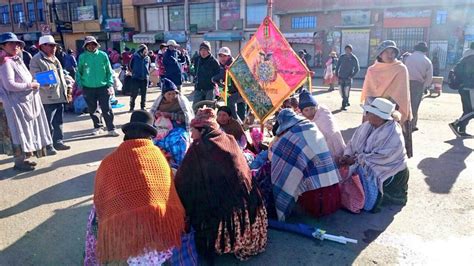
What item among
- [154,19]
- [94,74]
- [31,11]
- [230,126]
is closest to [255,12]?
[154,19]

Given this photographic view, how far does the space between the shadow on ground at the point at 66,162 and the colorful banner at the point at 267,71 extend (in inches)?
98.5

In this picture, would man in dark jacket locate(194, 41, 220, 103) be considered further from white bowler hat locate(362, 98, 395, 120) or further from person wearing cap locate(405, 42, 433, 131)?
white bowler hat locate(362, 98, 395, 120)

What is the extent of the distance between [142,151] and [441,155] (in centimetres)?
516

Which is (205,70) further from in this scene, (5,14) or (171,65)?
(5,14)

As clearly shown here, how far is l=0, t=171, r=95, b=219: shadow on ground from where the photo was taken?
4234 mm

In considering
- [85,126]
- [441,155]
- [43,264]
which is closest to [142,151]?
[43,264]

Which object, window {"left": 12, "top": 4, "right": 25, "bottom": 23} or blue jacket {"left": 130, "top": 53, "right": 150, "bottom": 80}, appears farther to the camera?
window {"left": 12, "top": 4, "right": 25, "bottom": 23}

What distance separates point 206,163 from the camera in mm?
2871

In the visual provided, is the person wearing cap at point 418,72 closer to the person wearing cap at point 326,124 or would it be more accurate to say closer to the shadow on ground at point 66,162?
the person wearing cap at point 326,124

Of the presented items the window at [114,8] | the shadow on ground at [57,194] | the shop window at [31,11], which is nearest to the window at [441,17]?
the shadow on ground at [57,194]

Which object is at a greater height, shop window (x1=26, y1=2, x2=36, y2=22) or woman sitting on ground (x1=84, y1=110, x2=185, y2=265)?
shop window (x1=26, y1=2, x2=36, y2=22)

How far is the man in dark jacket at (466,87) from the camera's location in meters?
7.06

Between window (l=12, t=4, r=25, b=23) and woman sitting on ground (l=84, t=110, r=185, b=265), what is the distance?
49307mm

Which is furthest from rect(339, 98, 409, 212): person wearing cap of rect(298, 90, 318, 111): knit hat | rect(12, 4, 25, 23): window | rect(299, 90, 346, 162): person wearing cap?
rect(12, 4, 25, 23): window
